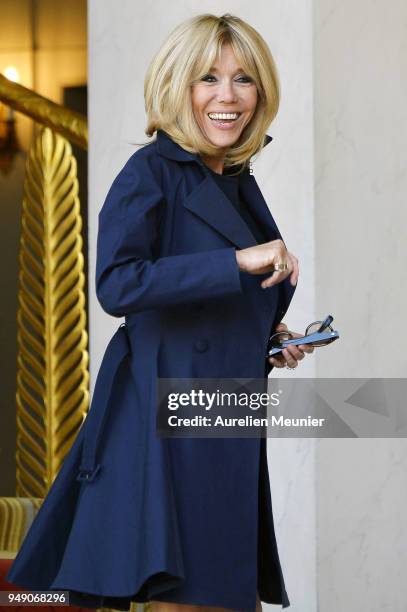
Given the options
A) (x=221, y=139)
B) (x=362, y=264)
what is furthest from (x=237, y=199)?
(x=362, y=264)

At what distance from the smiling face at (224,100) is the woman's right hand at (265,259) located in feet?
0.95

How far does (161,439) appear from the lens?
2.54 metres

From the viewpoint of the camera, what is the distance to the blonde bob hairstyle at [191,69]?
8.59 feet

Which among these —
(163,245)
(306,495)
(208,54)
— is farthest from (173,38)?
(306,495)

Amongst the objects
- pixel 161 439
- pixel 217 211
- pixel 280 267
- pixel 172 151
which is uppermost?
pixel 172 151

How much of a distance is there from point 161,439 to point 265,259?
39 cm

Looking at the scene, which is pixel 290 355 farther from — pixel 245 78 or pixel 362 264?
pixel 362 264

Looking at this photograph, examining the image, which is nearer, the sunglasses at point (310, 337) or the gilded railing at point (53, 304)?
the sunglasses at point (310, 337)

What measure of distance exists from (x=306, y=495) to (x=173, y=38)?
85.5 inches

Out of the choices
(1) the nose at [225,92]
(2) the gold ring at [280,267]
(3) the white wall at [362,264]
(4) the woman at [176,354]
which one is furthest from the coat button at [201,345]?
(3) the white wall at [362,264]

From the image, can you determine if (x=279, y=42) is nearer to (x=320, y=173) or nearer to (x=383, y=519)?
(x=320, y=173)

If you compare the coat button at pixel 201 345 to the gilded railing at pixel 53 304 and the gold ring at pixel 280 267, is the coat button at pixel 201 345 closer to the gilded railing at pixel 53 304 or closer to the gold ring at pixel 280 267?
the gold ring at pixel 280 267

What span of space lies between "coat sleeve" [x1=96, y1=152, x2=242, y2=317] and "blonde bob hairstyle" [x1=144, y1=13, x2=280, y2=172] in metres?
0.16

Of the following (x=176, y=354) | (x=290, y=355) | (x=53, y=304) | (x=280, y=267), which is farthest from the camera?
(x=53, y=304)
